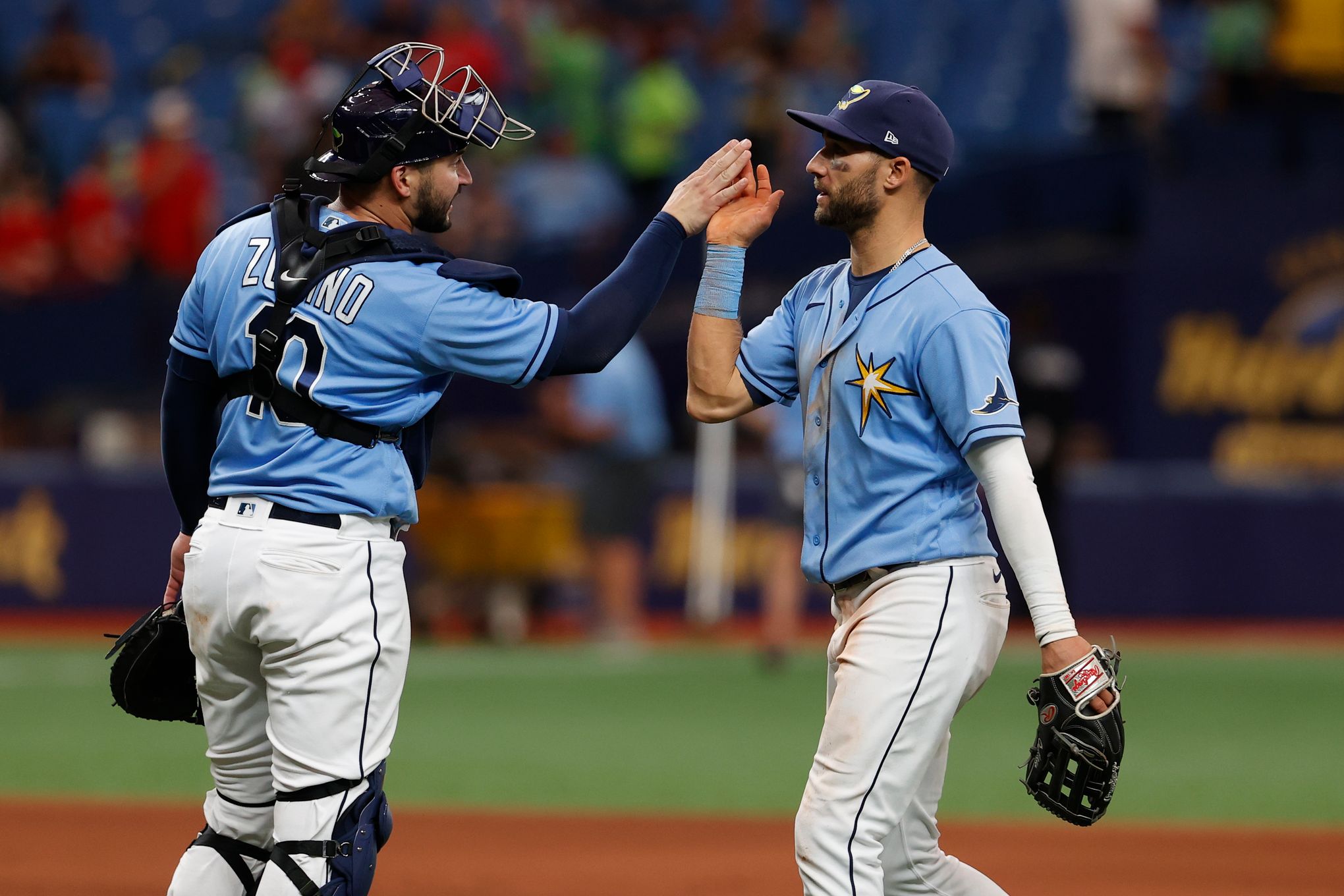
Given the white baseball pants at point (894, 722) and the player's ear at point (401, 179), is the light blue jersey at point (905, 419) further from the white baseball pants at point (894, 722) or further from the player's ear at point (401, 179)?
the player's ear at point (401, 179)

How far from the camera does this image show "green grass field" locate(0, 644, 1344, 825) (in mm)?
8609

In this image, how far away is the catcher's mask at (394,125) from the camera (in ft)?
14.8

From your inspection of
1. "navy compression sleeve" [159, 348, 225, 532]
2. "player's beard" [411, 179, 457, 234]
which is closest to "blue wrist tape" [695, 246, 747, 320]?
"player's beard" [411, 179, 457, 234]

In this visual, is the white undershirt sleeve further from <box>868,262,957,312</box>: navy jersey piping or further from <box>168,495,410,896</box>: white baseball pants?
<box>168,495,410,896</box>: white baseball pants

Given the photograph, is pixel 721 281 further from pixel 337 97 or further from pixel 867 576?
pixel 337 97

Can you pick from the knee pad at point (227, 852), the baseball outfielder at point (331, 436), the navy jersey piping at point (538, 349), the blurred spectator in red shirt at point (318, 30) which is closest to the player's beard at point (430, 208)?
the baseball outfielder at point (331, 436)

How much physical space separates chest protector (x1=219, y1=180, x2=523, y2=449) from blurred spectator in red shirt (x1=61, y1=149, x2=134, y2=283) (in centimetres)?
1335

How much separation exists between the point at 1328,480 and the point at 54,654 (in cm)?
1014

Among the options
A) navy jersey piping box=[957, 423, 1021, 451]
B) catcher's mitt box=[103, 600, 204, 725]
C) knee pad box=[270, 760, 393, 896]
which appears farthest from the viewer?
catcher's mitt box=[103, 600, 204, 725]

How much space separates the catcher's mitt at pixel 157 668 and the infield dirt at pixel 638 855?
194 centimetres

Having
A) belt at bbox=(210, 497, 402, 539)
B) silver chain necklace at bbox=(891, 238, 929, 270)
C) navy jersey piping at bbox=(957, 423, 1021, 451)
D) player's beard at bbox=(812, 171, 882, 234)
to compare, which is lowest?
belt at bbox=(210, 497, 402, 539)

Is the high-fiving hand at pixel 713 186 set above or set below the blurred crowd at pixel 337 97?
below

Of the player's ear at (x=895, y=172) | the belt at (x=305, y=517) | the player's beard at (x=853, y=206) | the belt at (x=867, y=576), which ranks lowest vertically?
the belt at (x=867, y=576)

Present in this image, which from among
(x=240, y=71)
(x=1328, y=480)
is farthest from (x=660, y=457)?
(x=240, y=71)
